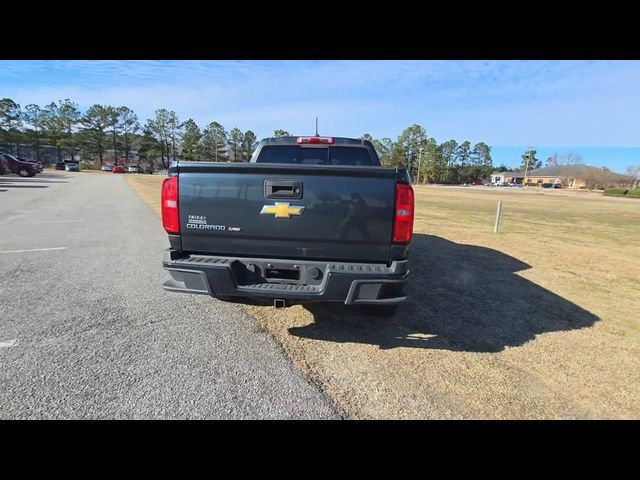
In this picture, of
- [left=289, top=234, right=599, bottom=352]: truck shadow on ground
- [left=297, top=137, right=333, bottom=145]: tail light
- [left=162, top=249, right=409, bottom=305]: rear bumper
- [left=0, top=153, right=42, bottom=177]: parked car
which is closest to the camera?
[left=162, top=249, right=409, bottom=305]: rear bumper

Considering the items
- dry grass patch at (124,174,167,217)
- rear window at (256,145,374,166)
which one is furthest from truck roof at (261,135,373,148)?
dry grass patch at (124,174,167,217)

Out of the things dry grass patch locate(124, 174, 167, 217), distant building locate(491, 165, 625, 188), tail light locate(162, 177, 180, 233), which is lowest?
dry grass patch locate(124, 174, 167, 217)

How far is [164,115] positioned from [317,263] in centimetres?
10007

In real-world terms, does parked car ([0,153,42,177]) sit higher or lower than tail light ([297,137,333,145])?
lower

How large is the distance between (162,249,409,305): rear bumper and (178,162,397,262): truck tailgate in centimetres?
11

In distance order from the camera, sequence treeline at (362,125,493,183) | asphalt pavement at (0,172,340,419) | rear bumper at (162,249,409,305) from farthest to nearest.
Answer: treeline at (362,125,493,183)
rear bumper at (162,249,409,305)
asphalt pavement at (0,172,340,419)

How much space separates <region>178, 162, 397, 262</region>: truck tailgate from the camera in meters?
2.90

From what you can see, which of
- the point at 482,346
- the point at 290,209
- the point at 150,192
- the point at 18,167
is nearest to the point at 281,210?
the point at 290,209

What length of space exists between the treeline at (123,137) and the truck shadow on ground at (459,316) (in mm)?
71907

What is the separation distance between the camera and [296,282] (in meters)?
3.02

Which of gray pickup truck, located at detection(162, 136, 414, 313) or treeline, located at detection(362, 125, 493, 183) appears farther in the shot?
treeline, located at detection(362, 125, 493, 183)

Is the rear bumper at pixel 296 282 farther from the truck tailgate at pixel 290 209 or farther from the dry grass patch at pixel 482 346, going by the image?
the dry grass patch at pixel 482 346

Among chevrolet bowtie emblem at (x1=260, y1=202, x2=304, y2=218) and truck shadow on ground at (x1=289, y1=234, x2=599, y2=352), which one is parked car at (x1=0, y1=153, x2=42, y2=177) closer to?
truck shadow on ground at (x1=289, y1=234, x2=599, y2=352)
